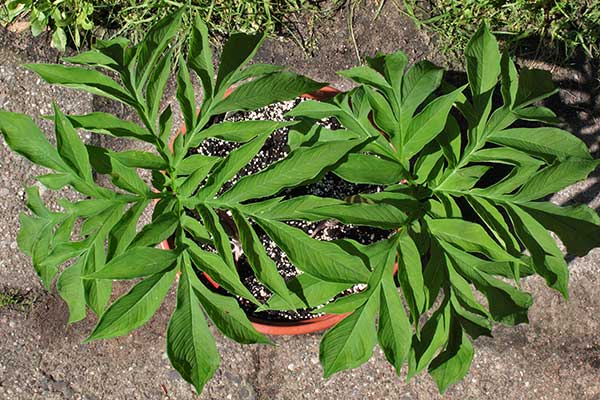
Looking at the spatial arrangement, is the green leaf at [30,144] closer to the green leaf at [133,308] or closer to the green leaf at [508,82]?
the green leaf at [133,308]

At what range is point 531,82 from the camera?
131 centimetres

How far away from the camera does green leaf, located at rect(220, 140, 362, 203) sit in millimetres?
1117

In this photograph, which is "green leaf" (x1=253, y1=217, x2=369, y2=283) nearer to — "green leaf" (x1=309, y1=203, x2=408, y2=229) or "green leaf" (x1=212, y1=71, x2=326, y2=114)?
"green leaf" (x1=309, y1=203, x2=408, y2=229)

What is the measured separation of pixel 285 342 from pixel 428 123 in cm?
107

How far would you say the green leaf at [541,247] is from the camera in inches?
47.8

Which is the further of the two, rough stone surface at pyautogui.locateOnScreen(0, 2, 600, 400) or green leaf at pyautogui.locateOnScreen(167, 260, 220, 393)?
rough stone surface at pyautogui.locateOnScreen(0, 2, 600, 400)

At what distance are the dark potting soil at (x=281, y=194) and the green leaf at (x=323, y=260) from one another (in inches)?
24.3

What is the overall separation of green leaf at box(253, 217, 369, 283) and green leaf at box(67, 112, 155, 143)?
13.8 inches

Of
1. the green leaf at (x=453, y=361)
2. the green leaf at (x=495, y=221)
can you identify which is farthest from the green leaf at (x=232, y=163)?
the green leaf at (x=453, y=361)

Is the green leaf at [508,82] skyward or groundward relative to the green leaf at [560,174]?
skyward

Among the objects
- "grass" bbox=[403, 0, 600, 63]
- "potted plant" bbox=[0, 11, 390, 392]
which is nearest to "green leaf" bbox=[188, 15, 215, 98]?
"potted plant" bbox=[0, 11, 390, 392]

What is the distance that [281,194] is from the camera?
69.7 inches

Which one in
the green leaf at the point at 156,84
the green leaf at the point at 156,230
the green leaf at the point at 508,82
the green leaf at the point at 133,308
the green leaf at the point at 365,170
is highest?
the green leaf at the point at 508,82

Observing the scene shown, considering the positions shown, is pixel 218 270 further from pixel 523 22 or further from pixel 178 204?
pixel 523 22
